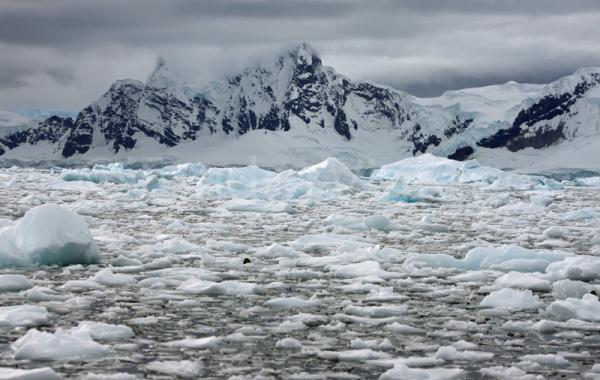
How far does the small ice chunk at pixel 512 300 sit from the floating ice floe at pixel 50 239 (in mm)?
7045

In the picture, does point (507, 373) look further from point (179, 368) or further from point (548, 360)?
point (179, 368)

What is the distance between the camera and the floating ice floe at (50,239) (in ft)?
45.4

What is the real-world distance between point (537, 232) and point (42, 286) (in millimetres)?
15036

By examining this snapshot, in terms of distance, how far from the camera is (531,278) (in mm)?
12609

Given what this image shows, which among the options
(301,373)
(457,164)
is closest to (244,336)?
(301,373)

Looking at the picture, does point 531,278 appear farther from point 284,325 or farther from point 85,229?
point 85,229

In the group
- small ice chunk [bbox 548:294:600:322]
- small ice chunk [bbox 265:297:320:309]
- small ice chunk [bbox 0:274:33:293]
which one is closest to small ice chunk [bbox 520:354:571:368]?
small ice chunk [bbox 548:294:600:322]

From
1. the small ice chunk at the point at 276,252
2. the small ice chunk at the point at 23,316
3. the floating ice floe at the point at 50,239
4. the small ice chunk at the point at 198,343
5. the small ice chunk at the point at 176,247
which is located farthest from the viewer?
the small ice chunk at the point at 176,247

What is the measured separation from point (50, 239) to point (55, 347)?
643 centimetres

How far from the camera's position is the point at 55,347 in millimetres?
7766

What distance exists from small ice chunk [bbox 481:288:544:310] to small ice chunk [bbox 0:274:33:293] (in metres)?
6.35

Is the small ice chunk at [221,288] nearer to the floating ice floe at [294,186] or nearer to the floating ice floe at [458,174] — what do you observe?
the floating ice floe at [294,186]

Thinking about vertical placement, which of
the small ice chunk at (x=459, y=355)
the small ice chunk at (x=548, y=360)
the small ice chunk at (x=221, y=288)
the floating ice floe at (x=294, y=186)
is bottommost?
the floating ice floe at (x=294, y=186)

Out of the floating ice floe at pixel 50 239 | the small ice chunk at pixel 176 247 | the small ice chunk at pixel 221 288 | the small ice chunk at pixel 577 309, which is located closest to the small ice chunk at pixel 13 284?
the small ice chunk at pixel 221 288
